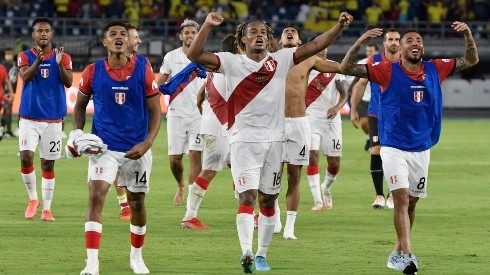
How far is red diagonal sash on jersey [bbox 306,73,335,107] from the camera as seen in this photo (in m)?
18.9

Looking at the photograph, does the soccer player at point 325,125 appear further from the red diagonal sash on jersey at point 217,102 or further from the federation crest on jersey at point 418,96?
the federation crest on jersey at point 418,96

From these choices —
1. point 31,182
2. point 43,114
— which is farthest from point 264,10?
point 43,114

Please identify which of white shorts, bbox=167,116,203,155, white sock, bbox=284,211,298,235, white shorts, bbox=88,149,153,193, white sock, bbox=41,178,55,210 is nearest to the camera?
white shorts, bbox=88,149,153,193

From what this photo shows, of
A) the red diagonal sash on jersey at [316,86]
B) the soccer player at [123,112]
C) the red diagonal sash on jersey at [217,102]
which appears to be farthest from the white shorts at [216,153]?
the soccer player at [123,112]

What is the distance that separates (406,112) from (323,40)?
1.24 m

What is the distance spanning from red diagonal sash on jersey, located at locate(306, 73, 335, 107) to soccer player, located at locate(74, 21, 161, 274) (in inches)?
273

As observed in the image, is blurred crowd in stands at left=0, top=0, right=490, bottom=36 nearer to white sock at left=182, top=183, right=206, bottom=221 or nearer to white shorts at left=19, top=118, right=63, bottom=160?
white shorts at left=19, top=118, right=63, bottom=160

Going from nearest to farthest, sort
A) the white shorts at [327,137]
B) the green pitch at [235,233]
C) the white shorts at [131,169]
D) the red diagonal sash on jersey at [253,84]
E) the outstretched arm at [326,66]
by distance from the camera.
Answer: the white shorts at [131,169] → the red diagonal sash on jersey at [253,84] → the green pitch at [235,233] → the outstretched arm at [326,66] → the white shorts at [327,137]

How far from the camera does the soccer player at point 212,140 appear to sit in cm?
1579

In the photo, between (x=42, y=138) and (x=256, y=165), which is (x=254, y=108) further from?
(x=42, y=138)

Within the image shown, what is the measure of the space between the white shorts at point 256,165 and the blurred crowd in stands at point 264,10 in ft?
103

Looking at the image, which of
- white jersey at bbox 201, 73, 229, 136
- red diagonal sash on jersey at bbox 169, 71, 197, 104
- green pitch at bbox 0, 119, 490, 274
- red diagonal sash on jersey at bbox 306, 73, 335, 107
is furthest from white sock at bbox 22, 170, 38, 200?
red diagonal sash on jersey at bbox 306, 73, 335, 107

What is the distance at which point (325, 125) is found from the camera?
1889cm

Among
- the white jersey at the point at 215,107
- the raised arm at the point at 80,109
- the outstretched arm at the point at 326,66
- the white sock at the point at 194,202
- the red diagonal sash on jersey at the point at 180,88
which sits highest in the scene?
the outstretched arm at the point at 326,66
